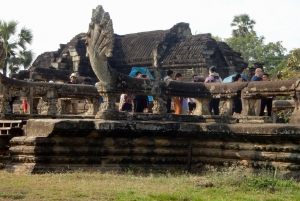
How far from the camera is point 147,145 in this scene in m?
9.38

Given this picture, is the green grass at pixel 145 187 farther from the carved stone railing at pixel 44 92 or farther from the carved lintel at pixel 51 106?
the carved lintel at pixel 51 106

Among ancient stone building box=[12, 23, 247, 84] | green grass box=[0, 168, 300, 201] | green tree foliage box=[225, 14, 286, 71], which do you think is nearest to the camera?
green grass box=[0, 168, 300, 201]

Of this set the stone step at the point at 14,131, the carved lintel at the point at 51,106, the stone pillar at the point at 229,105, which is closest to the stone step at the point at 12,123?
the stone step at the point at 14,131

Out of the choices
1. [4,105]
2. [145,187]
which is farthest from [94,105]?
[145,187]

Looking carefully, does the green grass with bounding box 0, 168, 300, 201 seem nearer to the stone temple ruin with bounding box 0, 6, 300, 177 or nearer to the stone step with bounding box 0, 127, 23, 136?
the stone temple ruin with bounding box 0, 6, 300, 177

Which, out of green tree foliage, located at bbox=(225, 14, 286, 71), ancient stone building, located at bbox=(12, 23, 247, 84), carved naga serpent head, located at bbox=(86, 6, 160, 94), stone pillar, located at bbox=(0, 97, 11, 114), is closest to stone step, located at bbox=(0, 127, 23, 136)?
carved naga serpent head, located at bbox=(86, 6, 160, 94)

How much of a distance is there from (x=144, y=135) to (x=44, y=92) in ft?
12.8

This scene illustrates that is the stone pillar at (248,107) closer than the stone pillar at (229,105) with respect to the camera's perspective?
Yes

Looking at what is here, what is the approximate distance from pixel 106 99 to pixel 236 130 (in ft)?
6.46

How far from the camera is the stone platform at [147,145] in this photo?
8.55 meters

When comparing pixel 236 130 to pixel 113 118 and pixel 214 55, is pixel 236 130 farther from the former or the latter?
pixel 214 55

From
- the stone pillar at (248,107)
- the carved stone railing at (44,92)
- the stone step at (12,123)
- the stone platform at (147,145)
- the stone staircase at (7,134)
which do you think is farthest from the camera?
the carved stone railing at (44,92)

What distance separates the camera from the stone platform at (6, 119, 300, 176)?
855 centimetres

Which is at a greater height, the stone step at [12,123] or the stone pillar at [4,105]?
the stone pillar at [4,105]
